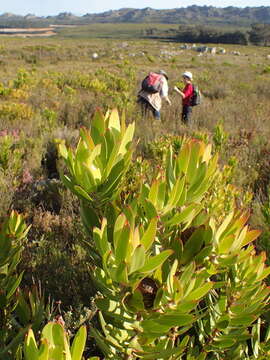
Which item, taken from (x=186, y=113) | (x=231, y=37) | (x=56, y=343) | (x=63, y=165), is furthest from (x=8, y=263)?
(x=231, y=37)

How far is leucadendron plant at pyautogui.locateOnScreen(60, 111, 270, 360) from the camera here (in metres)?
0.89

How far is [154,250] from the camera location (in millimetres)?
1091

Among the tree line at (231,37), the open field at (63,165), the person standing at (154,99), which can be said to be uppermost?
the tree line at (231,37)

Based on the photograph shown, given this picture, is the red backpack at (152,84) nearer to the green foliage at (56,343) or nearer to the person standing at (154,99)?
the person standing at (154,99)

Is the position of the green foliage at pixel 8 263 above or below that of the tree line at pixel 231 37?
below

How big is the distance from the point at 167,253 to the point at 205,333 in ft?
2.28

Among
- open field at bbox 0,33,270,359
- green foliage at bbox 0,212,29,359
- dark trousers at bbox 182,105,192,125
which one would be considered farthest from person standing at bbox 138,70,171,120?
green foliage at bbox 0,212,29,359

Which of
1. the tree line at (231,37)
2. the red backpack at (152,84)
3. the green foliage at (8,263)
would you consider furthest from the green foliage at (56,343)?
the tree line at (231,37)

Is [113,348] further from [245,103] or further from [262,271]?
[245,103]

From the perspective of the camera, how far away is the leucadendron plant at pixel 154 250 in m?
0.89

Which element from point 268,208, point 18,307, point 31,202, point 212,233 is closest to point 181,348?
point 212,233

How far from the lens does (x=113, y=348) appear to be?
3.67 ft

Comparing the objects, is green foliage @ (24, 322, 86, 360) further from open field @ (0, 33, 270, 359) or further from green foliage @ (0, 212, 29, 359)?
open field @ (0, 33, 270, 359)

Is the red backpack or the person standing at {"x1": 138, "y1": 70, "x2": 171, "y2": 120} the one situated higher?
the red backpack
